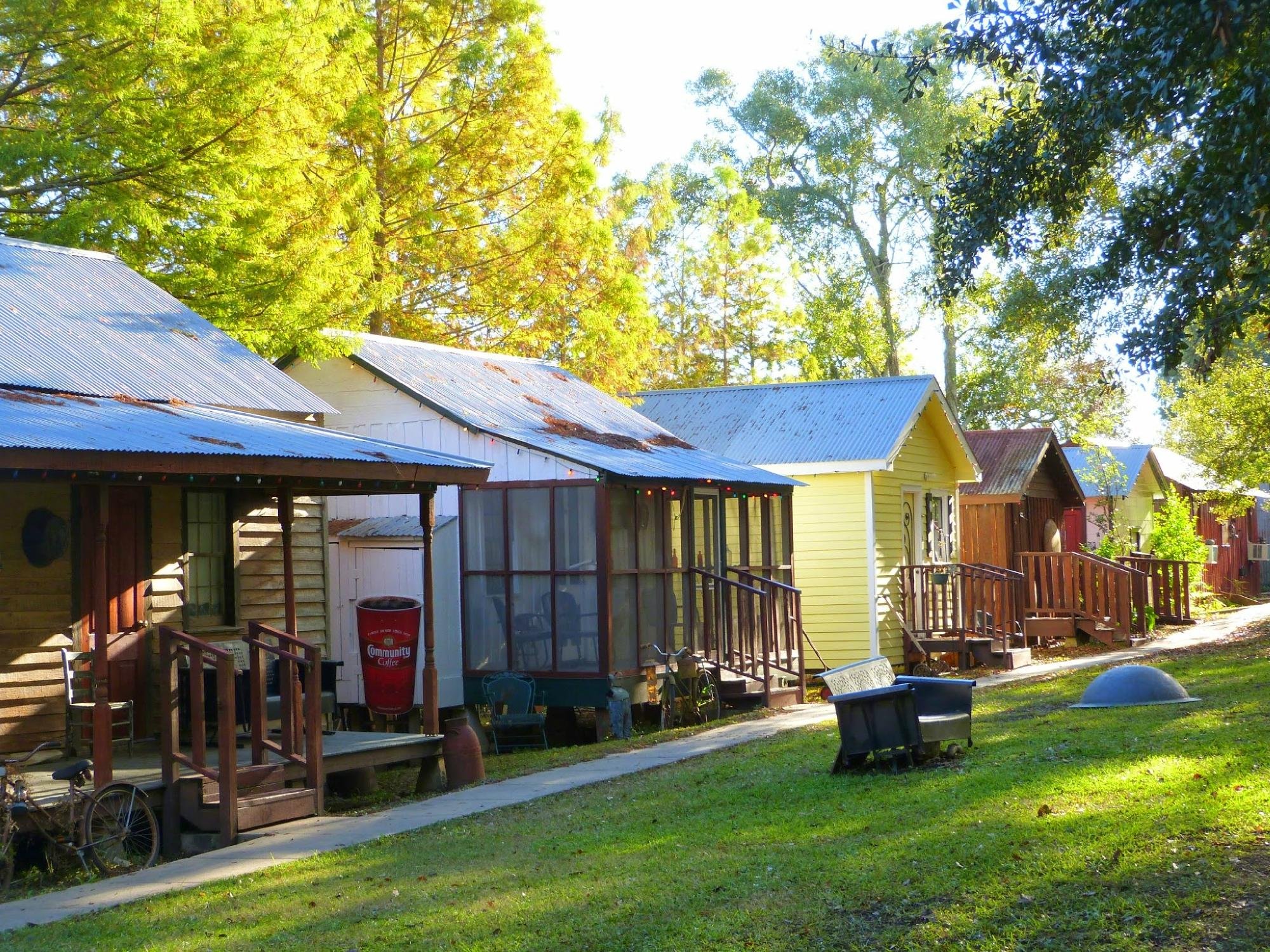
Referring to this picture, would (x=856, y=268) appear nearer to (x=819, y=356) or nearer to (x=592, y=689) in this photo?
(x=819, y=356)

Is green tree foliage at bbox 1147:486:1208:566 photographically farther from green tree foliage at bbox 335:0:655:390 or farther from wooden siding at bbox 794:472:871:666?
green tree foliage at bbox 335:0:655:390

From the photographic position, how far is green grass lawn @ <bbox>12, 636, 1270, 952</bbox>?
6609mm

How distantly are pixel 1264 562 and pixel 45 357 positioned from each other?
41.8 meters

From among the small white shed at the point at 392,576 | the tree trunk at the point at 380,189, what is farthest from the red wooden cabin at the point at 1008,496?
the small white shed at the point at 392,576

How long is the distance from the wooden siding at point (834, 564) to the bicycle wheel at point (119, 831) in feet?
42.3

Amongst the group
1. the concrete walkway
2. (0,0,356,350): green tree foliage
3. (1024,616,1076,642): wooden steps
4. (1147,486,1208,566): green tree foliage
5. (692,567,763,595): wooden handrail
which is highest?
(0,0,356,350): green tree foliage

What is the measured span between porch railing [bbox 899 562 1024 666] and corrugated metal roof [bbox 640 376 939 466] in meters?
2.26

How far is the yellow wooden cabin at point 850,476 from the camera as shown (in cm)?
2142

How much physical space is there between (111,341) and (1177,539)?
26171 millimetres

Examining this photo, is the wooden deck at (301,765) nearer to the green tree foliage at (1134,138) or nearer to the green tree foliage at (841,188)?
the green tree foliage at (1134,138)

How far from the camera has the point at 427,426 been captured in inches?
658

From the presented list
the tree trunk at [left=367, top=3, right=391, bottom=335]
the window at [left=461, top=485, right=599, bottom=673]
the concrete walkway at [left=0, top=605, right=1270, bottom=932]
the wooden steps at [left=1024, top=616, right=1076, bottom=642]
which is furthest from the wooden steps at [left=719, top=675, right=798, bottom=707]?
the tree trunk at [left=367, top=3, right=391, bottom=335]

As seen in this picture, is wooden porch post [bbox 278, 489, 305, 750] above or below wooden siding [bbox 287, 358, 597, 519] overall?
below

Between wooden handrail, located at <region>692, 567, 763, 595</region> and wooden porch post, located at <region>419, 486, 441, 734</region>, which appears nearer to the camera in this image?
wooden porch post, located at <region>419, 486, 441, 734</region>
